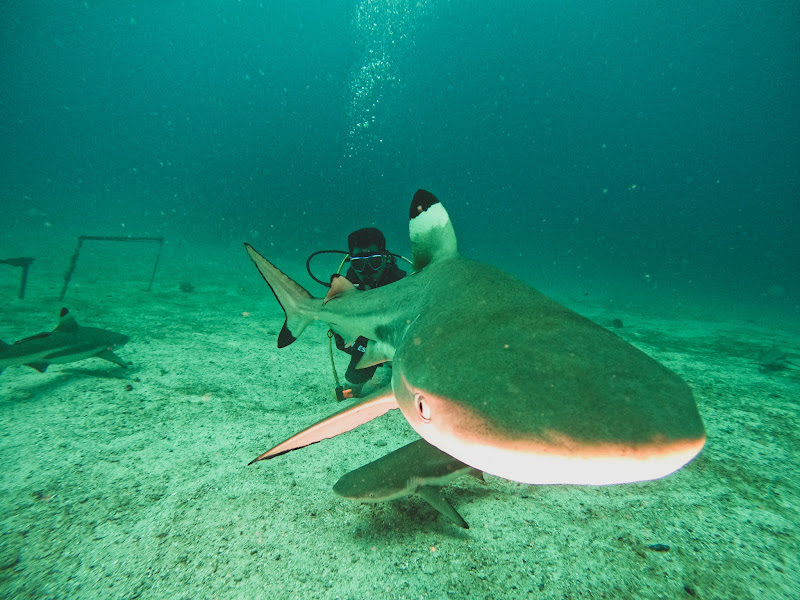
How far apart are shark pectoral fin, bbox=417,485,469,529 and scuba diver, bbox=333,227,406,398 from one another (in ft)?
8.56

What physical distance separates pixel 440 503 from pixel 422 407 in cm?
119

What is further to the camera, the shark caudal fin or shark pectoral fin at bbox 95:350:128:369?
shark pectoral fin at bbox 95:350:128:369

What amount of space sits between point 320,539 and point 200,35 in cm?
12901

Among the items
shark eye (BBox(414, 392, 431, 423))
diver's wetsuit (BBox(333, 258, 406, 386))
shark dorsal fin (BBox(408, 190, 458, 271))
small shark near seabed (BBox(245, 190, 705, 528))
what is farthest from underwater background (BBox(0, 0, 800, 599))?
shark dorsal fin (BBox(408, 190, 458, 271))

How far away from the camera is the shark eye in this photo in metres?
1.33

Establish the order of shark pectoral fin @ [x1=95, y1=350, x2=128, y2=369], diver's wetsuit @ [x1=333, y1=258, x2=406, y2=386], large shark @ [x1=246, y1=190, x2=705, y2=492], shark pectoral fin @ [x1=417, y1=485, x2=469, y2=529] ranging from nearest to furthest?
large shark @ [x1=246, y1=190, x2=705, y2=492], shark pectoral fin @ [x1=417, y1=485, x2=469, y2=529], shark pectoral fin @ [x1=95, y1=350, x2=128, y2=369], diver's wetsuit @ [x1=333, y1=258, x2=406, y2=386]

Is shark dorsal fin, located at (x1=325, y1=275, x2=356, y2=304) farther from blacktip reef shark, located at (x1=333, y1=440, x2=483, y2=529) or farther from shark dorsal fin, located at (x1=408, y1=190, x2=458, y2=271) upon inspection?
blacktip reef shark, located at (x1=333, y1=440, x2=483, y2=529)

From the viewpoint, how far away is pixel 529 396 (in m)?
1.13

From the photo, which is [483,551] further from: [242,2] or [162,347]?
[242,2]

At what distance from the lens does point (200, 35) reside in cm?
8862

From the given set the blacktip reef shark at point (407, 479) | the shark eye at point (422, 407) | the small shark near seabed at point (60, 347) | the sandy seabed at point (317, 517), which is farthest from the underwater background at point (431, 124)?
the shark eye at point (422, 407)

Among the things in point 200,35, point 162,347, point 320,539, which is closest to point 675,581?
point 320,539

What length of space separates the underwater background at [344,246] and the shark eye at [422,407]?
1.24 m

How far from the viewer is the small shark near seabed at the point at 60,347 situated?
3750mm
